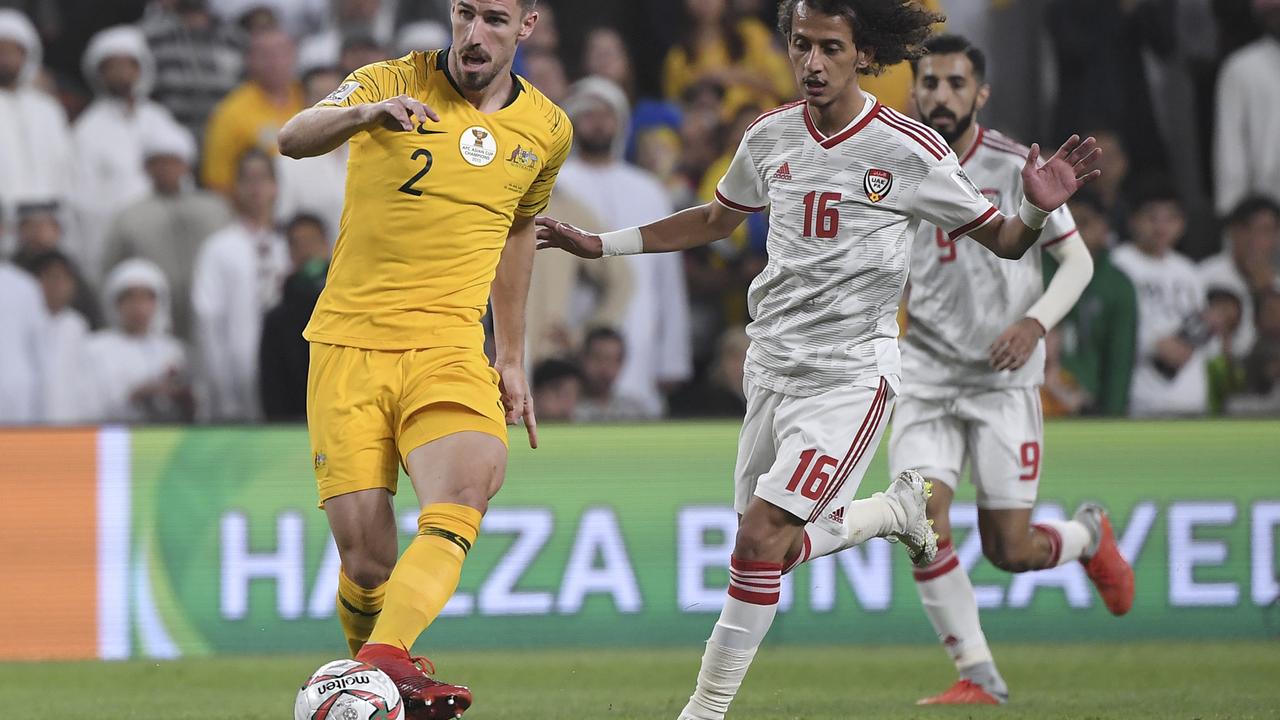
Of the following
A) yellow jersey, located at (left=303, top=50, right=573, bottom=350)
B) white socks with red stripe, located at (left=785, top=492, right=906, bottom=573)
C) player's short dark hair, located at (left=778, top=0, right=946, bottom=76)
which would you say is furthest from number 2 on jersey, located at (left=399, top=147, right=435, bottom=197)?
white socks with red stripe, located at (left=785, top=492, right=906, bottom=573)

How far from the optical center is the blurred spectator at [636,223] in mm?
10508

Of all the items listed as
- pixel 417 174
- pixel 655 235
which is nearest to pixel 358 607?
pixel 417 174

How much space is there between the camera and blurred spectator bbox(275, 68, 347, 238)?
10.7 metres

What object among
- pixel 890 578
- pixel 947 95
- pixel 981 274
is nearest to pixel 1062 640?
pixel 890 578

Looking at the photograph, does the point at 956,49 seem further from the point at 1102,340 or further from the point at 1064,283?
the point at 1102,340

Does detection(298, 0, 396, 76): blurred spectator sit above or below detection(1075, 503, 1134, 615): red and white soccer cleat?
above

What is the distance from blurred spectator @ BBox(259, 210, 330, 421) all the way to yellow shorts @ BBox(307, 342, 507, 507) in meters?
4.77

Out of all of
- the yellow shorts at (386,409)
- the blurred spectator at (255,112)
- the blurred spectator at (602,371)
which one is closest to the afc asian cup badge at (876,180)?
the yellow shorts at (386,409)

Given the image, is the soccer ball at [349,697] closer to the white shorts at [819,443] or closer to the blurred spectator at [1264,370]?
the white shorts at [819,443]

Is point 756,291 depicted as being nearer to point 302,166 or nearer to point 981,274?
point 981,274

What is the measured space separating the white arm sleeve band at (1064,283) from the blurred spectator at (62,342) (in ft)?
20.1

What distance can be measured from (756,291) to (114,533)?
4.58 m

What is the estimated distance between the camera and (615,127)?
429 inches

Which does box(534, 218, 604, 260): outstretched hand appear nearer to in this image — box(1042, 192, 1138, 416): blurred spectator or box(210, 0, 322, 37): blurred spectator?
box(1042, 192, 1138, 416): blurred spectator
